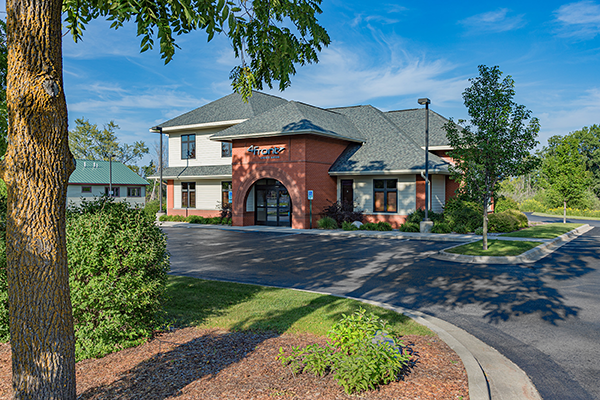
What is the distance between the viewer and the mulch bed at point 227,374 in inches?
169

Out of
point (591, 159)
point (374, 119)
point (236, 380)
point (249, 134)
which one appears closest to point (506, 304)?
point (236, 380)

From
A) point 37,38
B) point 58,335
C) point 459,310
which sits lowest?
point 459,310

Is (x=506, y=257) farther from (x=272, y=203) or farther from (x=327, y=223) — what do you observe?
(x=272, y=203)

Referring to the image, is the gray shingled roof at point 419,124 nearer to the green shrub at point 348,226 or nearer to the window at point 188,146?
the green shrub at point 348,226

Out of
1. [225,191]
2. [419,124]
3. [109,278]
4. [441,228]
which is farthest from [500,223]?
[109,278]

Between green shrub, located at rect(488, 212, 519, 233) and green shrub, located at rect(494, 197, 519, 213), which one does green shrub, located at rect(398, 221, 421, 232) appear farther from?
green shrub, located at rect(494, 197, 519, 213)

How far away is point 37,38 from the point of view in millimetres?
3775

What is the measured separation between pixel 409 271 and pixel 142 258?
27.8 ft

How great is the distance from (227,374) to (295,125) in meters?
22.6

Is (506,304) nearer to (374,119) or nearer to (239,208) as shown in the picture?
(239,208)

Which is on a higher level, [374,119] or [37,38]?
[374,119]

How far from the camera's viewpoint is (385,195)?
1051 inches

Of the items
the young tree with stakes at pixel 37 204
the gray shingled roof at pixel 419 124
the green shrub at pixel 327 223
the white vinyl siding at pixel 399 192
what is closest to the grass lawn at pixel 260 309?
the young tree with stakes at pixel 37 204

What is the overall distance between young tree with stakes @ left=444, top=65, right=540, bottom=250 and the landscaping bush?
451 inches
